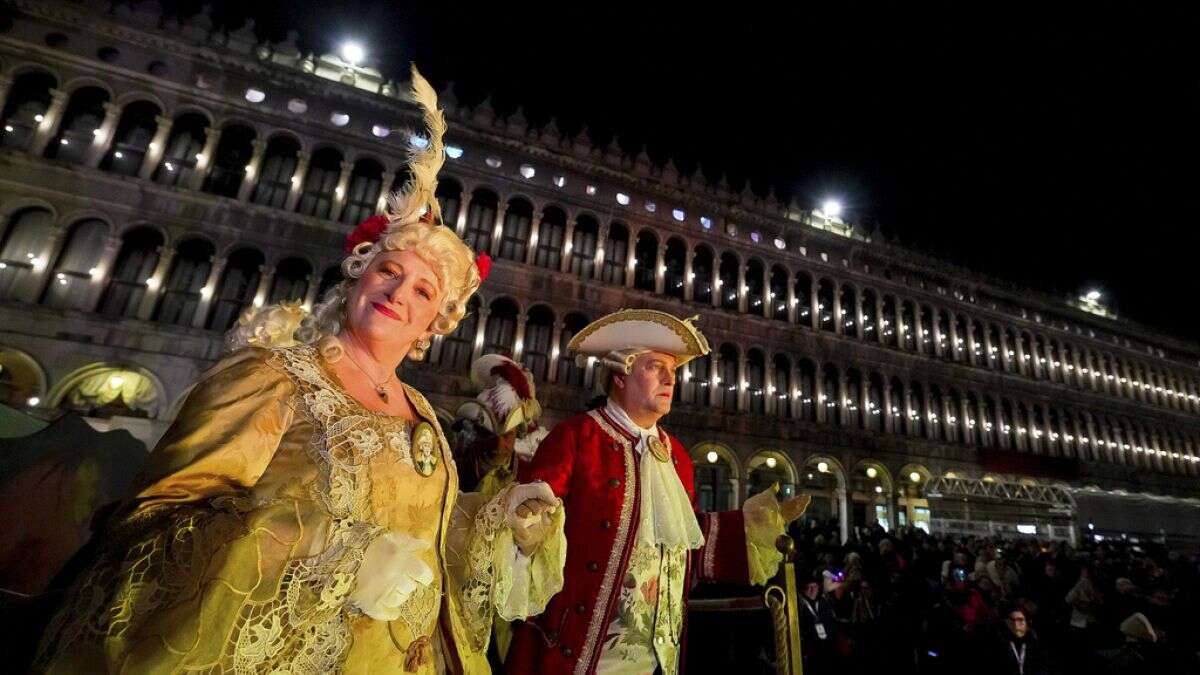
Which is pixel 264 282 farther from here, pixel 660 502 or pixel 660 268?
pixel 660 502

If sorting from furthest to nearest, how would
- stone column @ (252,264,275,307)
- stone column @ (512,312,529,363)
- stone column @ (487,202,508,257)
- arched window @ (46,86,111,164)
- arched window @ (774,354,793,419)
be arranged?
arched window @ (774,354,793,419), stone column @ (487,202,508,257), stone column @ (512,312,529,363), stone column @ (252,264,275,307), arched window @ (46,86,111,164)

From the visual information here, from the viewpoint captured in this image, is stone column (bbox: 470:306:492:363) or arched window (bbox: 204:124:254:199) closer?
arched window (bbox: 204:124:254:199)

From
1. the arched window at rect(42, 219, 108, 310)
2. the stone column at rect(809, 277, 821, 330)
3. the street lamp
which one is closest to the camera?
the arched window at rect(42, 219, 108, 310)

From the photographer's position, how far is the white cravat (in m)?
2.48

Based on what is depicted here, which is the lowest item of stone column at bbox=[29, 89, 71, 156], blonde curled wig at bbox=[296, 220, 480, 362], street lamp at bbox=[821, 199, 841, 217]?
blonde curled wig at bbox=[296, 220, 480, 362]

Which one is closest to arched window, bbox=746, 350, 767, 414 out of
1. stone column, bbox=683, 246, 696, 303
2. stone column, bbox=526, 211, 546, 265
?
stone column, bbox=683, 246, 696, 303

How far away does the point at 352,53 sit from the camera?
16.5 m

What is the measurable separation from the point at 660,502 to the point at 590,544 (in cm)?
45

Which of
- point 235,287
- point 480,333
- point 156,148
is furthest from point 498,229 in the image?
point 156,148

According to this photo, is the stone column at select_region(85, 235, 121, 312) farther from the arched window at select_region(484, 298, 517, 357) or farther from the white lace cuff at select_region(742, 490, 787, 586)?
the white lace cuff at select_region(742, 490, 787, 586)

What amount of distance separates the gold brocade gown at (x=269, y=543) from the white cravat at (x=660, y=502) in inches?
40.9

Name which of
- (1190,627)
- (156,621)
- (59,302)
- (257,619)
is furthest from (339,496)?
(59,302)

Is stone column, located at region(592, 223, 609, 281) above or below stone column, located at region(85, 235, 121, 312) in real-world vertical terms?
above

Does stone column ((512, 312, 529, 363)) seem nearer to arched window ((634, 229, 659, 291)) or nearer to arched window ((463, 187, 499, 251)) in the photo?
arched window ((463, 187, 499, 251))
